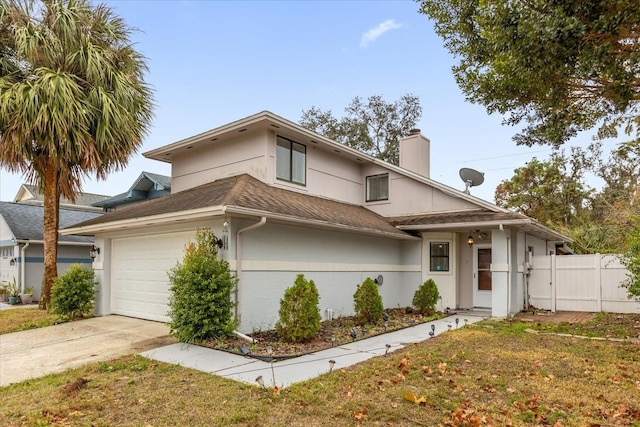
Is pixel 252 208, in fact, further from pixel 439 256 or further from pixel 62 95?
pixel 439 256

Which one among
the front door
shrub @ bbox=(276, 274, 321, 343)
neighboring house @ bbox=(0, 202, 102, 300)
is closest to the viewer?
shrub @ bbox=(276, 274, 321, 343)

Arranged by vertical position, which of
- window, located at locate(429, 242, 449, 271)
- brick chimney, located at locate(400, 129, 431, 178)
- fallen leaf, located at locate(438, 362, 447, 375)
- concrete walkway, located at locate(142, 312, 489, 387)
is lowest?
concrete walkway, located at locate(142, 312, 489, 387)

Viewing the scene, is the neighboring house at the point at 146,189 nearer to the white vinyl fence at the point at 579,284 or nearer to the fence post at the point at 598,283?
the white vinyl fence at the point at 579,284

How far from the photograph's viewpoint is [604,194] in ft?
81.5

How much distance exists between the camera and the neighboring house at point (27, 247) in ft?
51.8

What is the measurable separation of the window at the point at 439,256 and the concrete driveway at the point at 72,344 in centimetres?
802

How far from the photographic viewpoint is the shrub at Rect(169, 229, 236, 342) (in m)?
7.27

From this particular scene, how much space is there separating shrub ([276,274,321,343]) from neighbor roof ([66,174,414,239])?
153cm

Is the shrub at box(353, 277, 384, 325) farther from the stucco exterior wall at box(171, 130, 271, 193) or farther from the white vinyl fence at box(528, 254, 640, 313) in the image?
the white vinyl fence at box(528, 254, 640, 313)

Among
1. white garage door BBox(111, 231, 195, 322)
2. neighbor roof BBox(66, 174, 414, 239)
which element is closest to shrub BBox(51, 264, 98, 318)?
white garage door BBox(111, 231, 195, 322)

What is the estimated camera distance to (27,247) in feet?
52.0

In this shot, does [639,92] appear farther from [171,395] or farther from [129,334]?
[129,334]

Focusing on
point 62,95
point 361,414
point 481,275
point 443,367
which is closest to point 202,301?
point 361,414

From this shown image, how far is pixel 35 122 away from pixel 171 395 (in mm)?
8765
